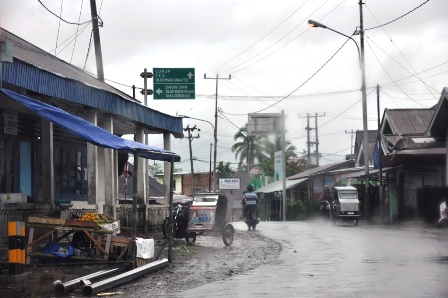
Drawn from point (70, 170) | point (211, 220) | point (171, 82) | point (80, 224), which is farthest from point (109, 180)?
point (171, 82)

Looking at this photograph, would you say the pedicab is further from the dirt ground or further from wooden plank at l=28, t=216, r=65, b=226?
wooden plank at l=28, t=216, r=65, b=226

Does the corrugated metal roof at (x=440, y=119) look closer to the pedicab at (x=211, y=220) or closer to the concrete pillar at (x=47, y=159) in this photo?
the pedicab at (x=211, y=220)

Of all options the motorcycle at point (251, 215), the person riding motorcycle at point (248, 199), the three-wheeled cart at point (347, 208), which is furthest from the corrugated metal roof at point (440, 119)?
the motorcycle at point (251, 215)

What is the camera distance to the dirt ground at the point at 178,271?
472 inches

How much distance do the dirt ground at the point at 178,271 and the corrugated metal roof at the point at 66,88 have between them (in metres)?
3.97

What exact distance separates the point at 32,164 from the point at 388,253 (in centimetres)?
1067

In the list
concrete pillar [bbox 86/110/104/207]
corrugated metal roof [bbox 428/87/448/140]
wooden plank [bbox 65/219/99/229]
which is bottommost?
wooden plank [bbox 65/219/99/229]

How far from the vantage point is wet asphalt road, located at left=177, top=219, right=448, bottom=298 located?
36.5 ft

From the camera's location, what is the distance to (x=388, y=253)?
18156 mm

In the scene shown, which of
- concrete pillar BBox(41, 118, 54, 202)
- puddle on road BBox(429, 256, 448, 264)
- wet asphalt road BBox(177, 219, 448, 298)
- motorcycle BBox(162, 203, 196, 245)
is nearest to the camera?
wet asphalt road BBox(177, 219, 448, 298)

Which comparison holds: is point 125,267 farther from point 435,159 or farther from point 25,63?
point 435,159

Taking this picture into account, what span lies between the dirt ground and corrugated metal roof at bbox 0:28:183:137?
3.97 m

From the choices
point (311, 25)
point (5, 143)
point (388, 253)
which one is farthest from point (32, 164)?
point (311, 25)

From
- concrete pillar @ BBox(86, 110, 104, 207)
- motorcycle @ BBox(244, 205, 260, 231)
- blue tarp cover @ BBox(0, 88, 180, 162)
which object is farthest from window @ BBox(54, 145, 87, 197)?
blue tarp cover @ BBox(0, 88, 180, 162)
